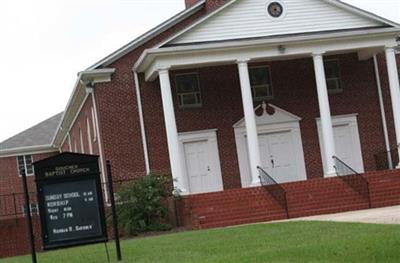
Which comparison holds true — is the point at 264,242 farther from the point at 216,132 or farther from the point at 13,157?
the point at 13,157

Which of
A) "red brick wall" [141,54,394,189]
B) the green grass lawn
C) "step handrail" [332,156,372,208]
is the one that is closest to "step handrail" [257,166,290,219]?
"step handrail" [332,156,372,208]

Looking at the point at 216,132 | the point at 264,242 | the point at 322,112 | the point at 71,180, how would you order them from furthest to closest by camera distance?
the point at 216,132
the point at 322,112
the point at 264,242
the point at 71,180

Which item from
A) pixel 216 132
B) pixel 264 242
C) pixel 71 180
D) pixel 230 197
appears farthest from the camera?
pixel 216 132

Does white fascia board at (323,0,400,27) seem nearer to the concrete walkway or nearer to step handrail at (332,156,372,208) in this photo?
step handrail at (332,156,372,208)

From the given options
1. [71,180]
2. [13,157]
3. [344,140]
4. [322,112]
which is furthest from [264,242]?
[13,157]

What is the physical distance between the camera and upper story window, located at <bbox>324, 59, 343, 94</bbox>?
30.6 metres

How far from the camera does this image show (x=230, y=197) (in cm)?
2388

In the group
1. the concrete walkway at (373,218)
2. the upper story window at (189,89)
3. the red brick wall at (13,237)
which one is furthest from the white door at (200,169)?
the concrete walkway at (373,218)

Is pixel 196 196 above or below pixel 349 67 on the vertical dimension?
below

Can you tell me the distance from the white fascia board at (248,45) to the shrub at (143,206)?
448 centimetres

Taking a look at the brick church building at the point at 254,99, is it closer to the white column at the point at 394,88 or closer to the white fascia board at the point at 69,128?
the white column at the point at 394,88

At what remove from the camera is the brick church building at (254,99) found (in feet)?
86.4

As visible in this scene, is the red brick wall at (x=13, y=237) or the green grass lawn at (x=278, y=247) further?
the red brick wall at (x=13, y=237)

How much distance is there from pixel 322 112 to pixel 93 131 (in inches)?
396
